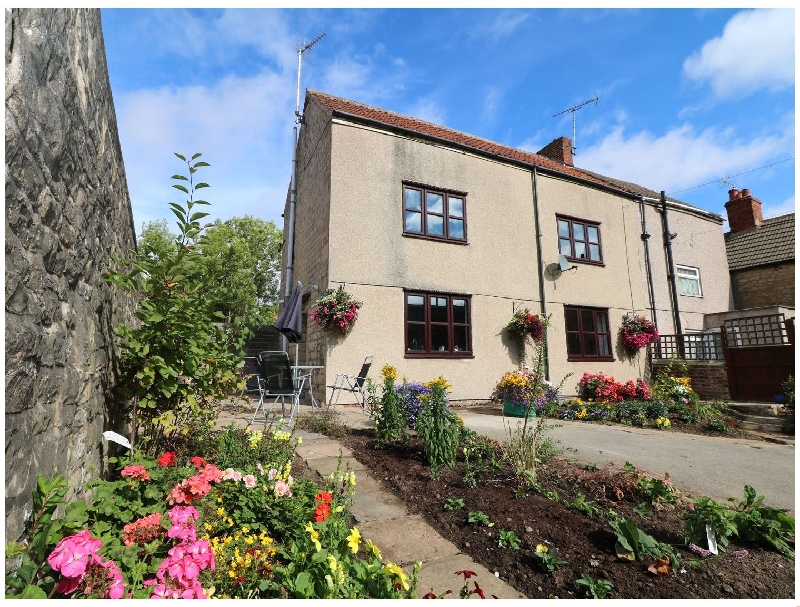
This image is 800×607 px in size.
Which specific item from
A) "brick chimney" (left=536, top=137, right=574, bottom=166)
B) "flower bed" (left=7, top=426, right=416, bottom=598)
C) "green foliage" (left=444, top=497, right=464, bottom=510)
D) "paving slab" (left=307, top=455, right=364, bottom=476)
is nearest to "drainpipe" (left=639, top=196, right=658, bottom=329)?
"brick chimney" (left=536, top=137, right=574, bottom=166)

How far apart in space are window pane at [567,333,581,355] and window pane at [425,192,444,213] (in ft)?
15.0

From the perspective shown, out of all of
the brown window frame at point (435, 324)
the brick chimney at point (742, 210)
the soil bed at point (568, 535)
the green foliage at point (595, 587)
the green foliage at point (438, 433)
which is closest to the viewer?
the green foliage at point (595, 587)

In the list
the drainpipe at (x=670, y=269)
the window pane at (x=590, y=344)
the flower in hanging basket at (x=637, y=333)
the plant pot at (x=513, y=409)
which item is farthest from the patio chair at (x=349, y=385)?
the drainpipe at (x=670, y=269)

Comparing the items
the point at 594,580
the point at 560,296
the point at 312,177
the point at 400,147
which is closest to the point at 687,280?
the point at 560,296

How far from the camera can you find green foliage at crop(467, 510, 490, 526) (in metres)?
2.46

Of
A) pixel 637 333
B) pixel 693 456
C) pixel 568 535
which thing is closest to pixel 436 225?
pixel 637 333

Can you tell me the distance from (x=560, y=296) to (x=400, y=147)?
5.35 m

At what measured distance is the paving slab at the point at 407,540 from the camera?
2119mm

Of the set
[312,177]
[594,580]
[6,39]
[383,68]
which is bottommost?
[594,580]

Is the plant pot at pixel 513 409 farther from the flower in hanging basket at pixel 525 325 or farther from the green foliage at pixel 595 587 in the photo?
the green foliage at pixel 595 587

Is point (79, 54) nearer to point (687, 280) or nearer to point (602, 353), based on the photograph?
point (602, 353)

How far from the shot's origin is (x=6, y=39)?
55.0 inches

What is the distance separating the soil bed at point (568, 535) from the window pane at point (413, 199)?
6619 millimetres

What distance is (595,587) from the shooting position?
1.75 meters
